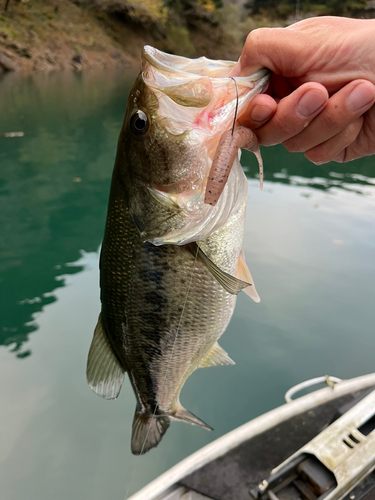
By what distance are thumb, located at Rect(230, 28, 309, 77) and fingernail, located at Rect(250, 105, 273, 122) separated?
0.14 m

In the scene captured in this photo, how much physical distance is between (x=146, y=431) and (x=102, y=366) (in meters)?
0.33

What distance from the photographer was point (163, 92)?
1057mm

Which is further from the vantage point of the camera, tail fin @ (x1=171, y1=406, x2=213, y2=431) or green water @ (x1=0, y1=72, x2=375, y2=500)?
green water @ (x1=0, y1=72, x2=375, y2=500)

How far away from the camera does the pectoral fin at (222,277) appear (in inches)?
46.9

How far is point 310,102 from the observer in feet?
3.63

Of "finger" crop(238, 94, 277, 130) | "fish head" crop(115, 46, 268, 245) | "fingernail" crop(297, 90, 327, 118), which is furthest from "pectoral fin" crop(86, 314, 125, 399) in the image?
"fingernail" crop(297, 90, 327, 118)

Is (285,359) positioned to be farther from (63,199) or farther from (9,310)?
(63,199)

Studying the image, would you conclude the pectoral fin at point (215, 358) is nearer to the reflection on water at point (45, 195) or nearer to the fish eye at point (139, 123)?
the fish eye at point (139, 123)

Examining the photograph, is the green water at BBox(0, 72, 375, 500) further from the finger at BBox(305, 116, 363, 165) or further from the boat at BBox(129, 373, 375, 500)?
the finger at BBox(305, 116, 363, 165)

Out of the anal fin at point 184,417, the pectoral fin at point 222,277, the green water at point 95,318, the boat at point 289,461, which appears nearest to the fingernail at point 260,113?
the pectoral fin at point 222,277

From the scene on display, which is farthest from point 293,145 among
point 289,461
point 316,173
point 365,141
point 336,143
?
point 316,173

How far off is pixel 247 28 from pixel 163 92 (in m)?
47.2

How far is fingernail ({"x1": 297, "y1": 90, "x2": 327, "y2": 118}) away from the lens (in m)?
1.09

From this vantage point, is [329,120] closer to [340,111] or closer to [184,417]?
[340,111]
